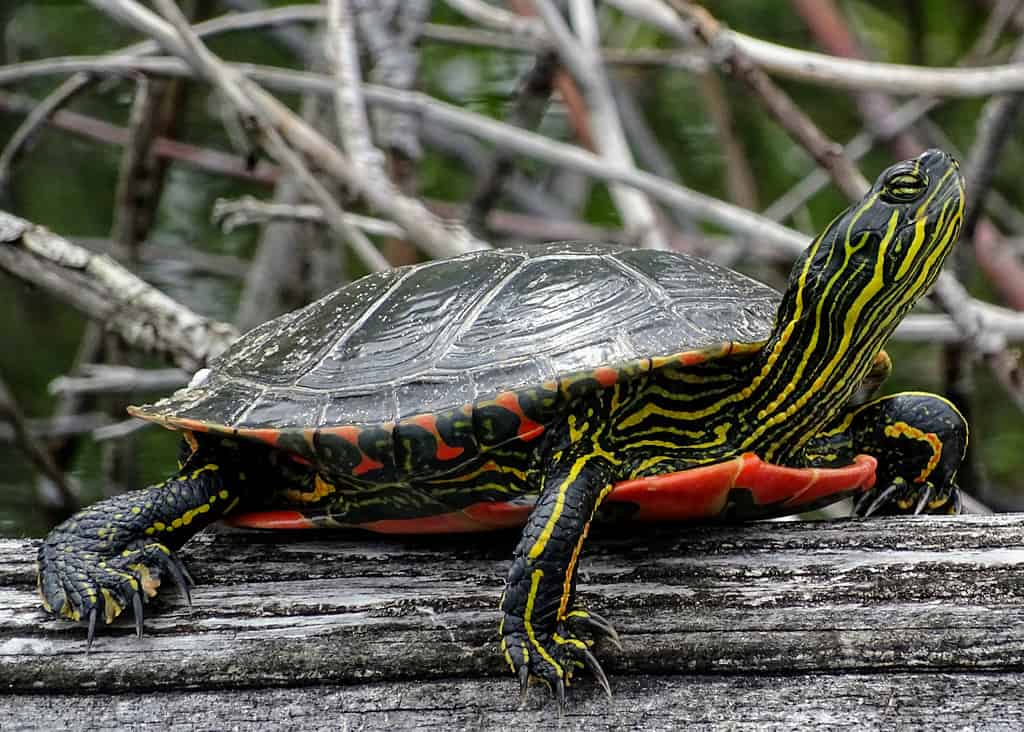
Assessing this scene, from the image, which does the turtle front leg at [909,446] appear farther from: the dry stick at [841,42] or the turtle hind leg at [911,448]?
the dry stick at [841,42]

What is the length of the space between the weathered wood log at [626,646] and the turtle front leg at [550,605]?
4cm

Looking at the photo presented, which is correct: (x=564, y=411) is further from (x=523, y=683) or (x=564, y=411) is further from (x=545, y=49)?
(x=545, y=49)

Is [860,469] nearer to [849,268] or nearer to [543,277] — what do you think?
[849,268]

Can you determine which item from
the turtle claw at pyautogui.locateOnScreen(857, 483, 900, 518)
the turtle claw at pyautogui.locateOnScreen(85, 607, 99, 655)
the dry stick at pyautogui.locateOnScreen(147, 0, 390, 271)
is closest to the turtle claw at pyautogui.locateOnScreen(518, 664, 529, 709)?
the turtle claw at pyautogui.locateOnScreen(85, 607, 99, 655)

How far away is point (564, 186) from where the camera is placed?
16.0 ft

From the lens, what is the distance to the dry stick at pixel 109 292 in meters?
2.62

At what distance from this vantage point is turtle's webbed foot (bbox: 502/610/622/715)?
162 centimetres

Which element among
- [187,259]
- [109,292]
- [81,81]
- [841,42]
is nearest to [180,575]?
[109,292]

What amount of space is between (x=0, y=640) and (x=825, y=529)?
53.6 inches

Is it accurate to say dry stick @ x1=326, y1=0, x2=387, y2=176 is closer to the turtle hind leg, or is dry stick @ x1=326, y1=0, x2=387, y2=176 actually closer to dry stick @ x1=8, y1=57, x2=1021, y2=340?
dry stick @ x1=8, y1=57, x2=1021, y2=340

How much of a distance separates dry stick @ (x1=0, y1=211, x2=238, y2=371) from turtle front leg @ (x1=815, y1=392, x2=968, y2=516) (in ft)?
4.71

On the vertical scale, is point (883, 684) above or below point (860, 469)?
below

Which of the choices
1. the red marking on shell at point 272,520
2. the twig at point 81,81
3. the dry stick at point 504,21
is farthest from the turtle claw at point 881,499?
the twig at point 81,81

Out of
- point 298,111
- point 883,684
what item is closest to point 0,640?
point 883,684
